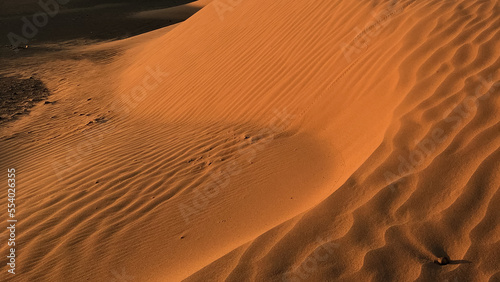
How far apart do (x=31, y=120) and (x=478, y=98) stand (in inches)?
288

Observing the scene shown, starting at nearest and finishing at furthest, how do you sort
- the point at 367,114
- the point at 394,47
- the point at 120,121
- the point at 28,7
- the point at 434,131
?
the point at 434,131 < the point at 367,114 < the point at 394,47 < the point at 120,121 < the point at 28,7

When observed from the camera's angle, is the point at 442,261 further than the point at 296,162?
No

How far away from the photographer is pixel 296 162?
4.29 meters

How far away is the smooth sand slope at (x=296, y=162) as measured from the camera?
2604 millimetres

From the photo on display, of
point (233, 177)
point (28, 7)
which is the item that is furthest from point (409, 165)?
point (28, 7)

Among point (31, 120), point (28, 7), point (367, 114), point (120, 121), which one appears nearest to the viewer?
point (367, 114)

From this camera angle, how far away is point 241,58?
6.89m

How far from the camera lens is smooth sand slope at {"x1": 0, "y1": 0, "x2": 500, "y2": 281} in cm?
Result: 260

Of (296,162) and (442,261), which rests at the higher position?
(296,162)

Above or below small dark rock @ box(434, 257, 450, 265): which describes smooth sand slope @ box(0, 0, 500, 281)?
above

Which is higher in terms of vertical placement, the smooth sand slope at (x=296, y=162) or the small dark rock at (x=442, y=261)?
the smooth sand slope at (x=296, y=162)

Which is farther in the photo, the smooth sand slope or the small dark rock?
the smooth sand slope

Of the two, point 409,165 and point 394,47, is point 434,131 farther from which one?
point 394,47

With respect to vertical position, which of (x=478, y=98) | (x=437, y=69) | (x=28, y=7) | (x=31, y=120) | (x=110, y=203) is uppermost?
(x=28, y=7)
